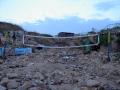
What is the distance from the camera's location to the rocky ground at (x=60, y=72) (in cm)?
1125

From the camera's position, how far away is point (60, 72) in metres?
12.3

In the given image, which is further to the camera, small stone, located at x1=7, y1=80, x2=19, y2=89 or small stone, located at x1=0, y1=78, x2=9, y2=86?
small stone, located at x1=0, y1=78, x2=9, y2=86

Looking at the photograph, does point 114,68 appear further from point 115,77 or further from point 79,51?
point 79,51

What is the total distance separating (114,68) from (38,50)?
4.86m

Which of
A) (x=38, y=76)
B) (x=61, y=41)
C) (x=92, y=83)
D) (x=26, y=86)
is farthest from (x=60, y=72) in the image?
(x=61, y=41)

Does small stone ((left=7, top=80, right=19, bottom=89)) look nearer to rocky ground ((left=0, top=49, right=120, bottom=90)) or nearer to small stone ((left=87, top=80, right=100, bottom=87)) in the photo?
rocky ground ((left=0, top=49, right=120, bottom=90))

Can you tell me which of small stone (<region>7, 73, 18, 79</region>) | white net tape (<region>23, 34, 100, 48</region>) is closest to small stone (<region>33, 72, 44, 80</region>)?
small stone (<region>7, 73, 18, 79</region>)

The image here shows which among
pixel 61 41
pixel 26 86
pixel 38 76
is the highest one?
pixel 61 41

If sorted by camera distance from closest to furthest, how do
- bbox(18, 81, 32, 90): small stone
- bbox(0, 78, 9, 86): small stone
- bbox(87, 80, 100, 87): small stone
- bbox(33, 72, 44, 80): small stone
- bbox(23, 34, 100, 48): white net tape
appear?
1. bbox(18, 81, 32, 90): small stone
2. bbox(87, 80, 100, 87): small stone
3. bbox(0, 78, 9, 86): small stone
4. bbox(33, 72, 44, 80): small stone
5. bbox(23, 34, 100, 48): white net tape

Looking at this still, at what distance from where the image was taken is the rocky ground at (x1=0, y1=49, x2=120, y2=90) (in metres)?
11.2

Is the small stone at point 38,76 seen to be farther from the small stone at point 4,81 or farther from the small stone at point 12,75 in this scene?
the small stone at point 4,81

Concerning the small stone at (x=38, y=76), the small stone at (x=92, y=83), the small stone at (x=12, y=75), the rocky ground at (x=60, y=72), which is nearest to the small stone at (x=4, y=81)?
the rocky ground at (x=60, y=72)

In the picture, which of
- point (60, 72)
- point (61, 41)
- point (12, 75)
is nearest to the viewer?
point (12, 75)

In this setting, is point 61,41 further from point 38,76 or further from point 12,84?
point 12,84
